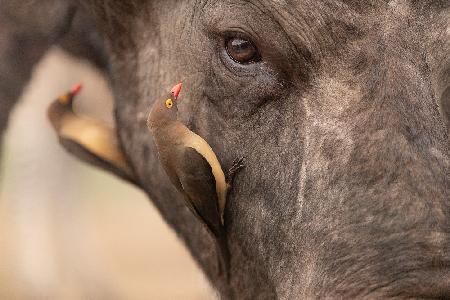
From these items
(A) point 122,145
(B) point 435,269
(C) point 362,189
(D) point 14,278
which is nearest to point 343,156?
(C) point 362,189

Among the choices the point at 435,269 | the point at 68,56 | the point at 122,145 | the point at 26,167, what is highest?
the point at 26,167

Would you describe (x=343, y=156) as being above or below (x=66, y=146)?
below

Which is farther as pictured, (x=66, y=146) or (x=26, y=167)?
(x=26, y=167)

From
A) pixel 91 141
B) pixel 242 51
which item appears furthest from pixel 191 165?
pixel 91 141

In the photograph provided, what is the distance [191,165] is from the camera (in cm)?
432

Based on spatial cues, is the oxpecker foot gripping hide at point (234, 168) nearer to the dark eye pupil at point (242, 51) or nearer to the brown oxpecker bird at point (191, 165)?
the brown oxpecker bird at point (191, 165)

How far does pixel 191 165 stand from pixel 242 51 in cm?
44

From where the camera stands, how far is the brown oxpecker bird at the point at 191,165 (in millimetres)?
4316

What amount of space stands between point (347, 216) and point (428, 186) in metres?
0.28

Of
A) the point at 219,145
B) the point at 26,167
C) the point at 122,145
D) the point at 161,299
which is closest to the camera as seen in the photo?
the point at 219,145

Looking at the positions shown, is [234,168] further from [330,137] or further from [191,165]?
[330,137]

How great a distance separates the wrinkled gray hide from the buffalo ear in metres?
0.81

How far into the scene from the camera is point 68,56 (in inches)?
222

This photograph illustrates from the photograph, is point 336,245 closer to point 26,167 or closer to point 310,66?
point 310,66
